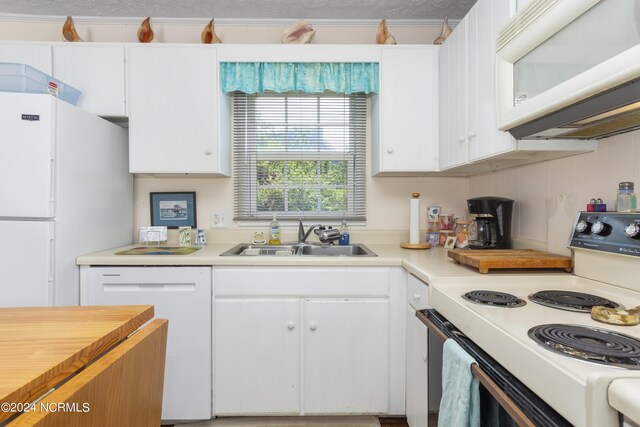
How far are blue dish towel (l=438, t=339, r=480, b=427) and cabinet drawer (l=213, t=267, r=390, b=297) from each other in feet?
2.90

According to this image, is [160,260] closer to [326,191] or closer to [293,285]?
[293,285]

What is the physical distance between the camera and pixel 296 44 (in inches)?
86.5

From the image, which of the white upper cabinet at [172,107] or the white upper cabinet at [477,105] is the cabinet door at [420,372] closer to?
the white upper cabinet at [477,105]

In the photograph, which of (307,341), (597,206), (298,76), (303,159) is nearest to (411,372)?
(307,341)

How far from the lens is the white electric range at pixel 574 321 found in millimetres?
565

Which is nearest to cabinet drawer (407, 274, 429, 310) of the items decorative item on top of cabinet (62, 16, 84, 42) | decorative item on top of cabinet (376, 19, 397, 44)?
decorative item on top of cabinet (376, 19, 397, 44)

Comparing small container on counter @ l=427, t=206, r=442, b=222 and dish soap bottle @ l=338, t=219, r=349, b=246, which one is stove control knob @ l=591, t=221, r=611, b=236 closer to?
small container on counter @ l=427, t=206, r=442, b=222

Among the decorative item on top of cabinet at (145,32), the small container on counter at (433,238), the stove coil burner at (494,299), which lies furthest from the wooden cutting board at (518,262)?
the decorative item on top of cabinet at (145,32)

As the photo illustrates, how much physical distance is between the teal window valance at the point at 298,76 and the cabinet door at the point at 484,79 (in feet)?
2.19

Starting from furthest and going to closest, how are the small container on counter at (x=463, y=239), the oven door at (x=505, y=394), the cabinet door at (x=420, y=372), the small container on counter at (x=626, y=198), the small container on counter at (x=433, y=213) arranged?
1. the small container on counter at (x=433, y=213)
2. the small container on counter at (x=463, y=239)
3. the cabinet door at (x=420, y=372)
4. the small container on counter at (x=626, y=198)
5. the oven door at (x=505, y=394)

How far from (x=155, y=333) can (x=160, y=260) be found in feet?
3.68

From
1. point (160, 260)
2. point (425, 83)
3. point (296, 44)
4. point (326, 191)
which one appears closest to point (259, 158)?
point (326, 191)

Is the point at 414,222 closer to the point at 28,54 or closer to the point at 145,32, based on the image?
the point at 145,32

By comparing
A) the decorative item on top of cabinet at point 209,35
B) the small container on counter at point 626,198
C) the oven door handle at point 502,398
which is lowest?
the oven door handle at point 502,398
